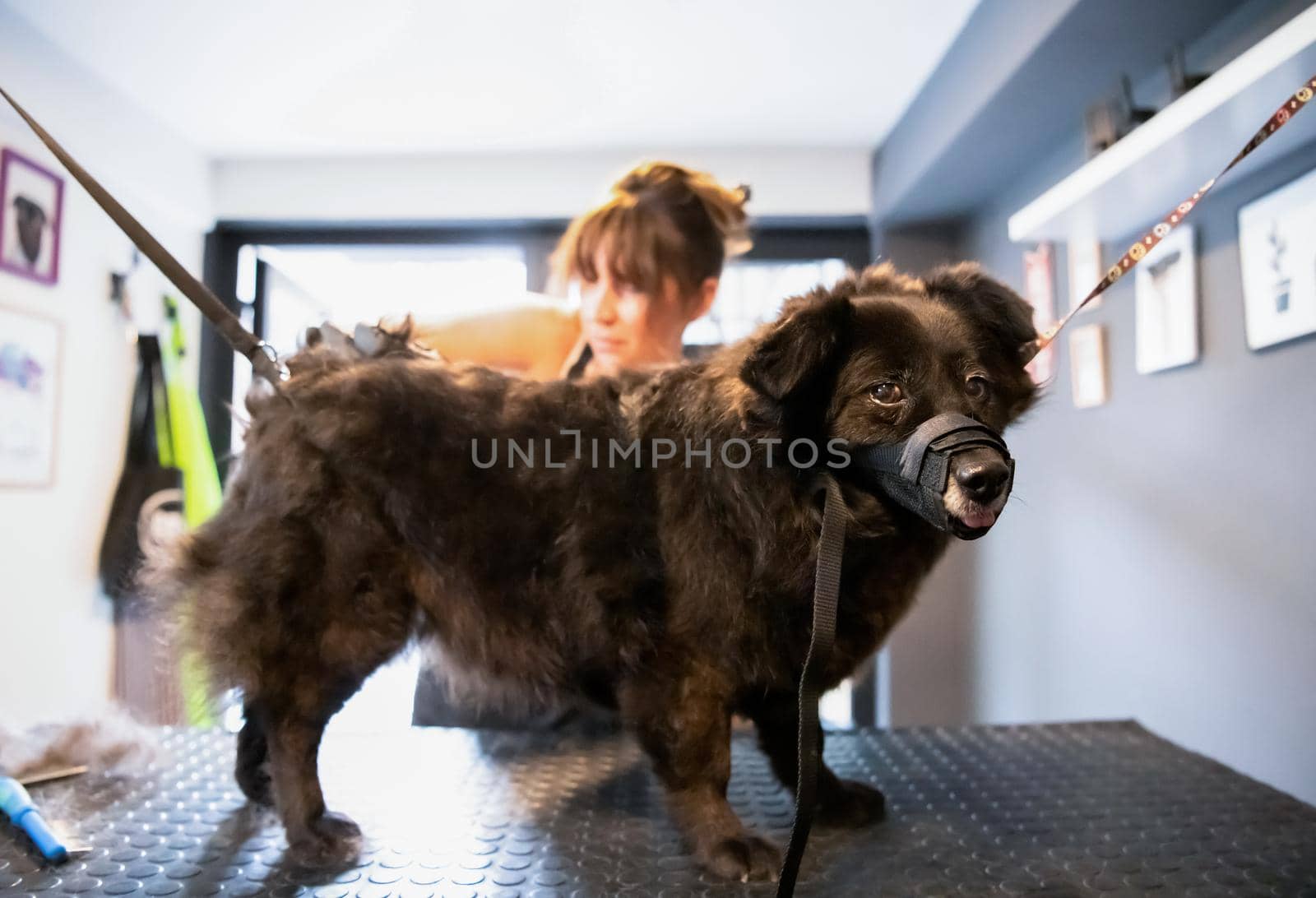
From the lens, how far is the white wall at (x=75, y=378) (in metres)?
2.55

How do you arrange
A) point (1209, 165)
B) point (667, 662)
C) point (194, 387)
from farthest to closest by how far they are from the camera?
point (194, 387), point (1209, 165), point (667, 662)

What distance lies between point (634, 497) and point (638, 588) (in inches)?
5.0

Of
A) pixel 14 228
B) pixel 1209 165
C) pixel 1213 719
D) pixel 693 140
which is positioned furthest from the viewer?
pixel 693 140

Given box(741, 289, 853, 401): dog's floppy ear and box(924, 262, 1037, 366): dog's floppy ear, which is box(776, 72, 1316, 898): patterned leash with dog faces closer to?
box(741, 289, 853, 401): dog's floppy ear

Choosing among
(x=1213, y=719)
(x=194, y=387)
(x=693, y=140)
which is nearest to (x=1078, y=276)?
(x=1213, y=719)

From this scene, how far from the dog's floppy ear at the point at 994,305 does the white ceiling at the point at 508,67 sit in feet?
5.17

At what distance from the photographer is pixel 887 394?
1.01m

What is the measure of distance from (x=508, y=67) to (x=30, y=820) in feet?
7.88

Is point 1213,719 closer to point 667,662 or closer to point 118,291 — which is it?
point 667,662

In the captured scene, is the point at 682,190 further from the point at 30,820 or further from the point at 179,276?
the point at 30,820

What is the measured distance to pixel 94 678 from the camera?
9.71ft

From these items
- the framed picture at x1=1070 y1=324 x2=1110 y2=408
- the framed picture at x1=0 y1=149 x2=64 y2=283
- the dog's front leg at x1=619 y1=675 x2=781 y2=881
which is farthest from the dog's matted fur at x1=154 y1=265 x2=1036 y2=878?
the framed picture at x1=0 y1=149 x2=64 y2=283

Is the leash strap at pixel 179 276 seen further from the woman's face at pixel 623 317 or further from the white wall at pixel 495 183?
the white wall at pixel 495 183

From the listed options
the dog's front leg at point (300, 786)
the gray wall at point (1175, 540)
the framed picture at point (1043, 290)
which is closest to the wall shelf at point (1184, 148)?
the gray wall at point (1175, 540)
